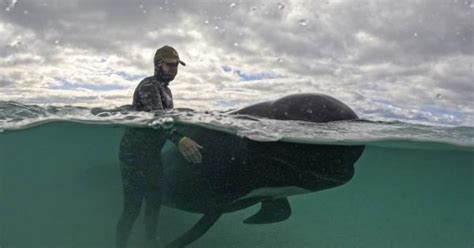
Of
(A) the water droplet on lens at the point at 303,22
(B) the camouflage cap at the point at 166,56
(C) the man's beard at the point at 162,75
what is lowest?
(C) the man's beard at the point at 162,75

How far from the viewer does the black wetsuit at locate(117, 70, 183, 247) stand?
20.4ft

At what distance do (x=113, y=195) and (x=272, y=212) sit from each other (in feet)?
11.4

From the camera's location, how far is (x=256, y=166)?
231 inches

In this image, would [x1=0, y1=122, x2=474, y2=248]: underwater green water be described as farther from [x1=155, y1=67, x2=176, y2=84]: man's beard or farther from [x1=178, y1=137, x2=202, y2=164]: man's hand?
[x1=155, y1=67, x2=176, y2=84]: man's beard

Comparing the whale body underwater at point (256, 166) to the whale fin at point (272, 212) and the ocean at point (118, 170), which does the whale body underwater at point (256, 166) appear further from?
the whale fin at point (272, 212)

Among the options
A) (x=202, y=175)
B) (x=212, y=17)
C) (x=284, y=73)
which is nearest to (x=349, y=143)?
(x=284, y=73)

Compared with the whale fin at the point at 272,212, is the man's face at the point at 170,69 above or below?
above

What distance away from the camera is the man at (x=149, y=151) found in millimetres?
5574

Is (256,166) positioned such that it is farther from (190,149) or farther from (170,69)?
(170,69)

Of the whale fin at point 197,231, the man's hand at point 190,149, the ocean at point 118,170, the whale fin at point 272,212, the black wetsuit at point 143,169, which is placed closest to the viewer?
the man's hand at point 190,149

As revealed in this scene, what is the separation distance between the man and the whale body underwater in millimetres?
179

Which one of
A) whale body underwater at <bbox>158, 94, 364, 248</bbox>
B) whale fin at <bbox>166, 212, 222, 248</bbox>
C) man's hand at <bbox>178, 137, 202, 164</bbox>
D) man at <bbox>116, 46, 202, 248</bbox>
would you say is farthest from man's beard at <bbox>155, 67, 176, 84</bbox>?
whale fin at <bbox>166, 212, 222, 248</bbox>

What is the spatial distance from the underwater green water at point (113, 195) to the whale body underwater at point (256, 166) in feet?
2.73

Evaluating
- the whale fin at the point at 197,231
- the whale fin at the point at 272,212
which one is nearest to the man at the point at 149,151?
the whale fin at the point at 197,231
